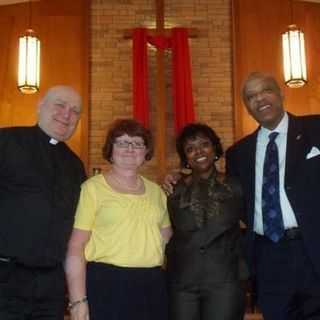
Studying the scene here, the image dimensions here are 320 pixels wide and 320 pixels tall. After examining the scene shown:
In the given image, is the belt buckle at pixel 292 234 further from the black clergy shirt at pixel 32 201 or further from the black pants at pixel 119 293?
the black clergy shirt at pixel 32 201

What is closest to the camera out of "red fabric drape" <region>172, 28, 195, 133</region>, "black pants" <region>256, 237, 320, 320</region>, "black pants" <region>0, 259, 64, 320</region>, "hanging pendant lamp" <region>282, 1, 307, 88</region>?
"black pants" <region>0, 259, 64, 320</region>

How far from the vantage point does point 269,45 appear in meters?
5.95

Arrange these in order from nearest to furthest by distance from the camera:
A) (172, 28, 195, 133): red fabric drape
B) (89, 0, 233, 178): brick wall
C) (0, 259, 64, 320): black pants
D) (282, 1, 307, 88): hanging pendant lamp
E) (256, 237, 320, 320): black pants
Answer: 1. (0, 259, 64, 320): black pants
2. (256, 237, 320, 320): black pants
3. (282, 1, 307, 88): hanging pendant lamp
4. (172, 28, 195, 133): red fabric drape
5. (89, 0, 233, 178): brick wall

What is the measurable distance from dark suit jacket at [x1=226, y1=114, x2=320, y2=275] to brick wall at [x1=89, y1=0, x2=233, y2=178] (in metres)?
3.01

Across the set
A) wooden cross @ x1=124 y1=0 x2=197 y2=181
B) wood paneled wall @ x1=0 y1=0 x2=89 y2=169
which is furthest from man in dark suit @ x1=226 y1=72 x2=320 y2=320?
wood paneled wall @ x1=0 y1=0 x2=89 y2=169

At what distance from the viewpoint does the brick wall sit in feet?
19.1

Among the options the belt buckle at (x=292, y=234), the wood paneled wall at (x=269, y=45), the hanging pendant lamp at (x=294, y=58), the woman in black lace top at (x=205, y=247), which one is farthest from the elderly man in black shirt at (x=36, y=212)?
the wood paneled wall at (x=269, y=45)

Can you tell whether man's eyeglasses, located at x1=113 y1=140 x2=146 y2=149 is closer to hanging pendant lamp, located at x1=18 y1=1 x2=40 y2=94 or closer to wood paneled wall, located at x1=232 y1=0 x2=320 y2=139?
hanging pendant lamp, located at x1=18 y1=1 x2=40 y2=94

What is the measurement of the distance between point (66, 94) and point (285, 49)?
3060 mm

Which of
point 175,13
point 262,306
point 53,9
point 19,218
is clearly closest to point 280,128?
point 262,306

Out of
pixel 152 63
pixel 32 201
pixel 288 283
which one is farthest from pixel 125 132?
pixel 152 63

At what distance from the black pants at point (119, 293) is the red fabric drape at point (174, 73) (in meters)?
3.41

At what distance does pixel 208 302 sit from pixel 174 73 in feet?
12.1

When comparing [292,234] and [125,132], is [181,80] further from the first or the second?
[292,234]
